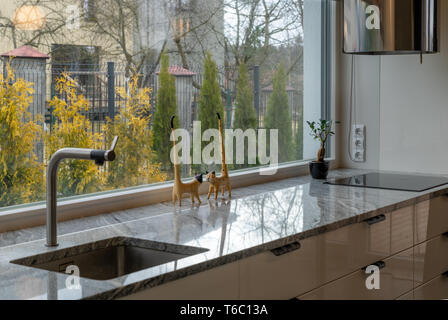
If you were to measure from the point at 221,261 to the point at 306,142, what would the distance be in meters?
1.94

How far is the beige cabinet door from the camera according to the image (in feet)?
4.78

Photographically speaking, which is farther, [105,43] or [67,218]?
[105,43]

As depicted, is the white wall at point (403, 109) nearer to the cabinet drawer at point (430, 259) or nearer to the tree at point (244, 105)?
the cabinet drawer at point (430, 259)

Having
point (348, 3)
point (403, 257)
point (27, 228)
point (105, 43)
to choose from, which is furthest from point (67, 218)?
point (348, 3)

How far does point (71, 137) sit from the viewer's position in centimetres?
220

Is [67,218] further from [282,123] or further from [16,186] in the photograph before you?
[282,123]

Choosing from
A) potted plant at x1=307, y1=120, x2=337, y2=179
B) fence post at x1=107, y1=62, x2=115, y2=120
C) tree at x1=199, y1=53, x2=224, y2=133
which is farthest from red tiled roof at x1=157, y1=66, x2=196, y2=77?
potted plant at x1=307, y1=120, x2=337, y2=179

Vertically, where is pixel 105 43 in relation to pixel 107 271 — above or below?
above

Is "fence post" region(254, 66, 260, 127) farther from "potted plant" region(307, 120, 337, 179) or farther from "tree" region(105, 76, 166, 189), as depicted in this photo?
"tree" region(105, 76, 166, 189)

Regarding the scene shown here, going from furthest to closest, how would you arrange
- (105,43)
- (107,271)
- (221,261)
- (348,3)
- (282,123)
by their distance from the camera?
(282,123)
(348,3)
(105,43)
(107,271)
(221,261)

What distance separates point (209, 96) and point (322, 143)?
692 mm

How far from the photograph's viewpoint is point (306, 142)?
→ 346cm

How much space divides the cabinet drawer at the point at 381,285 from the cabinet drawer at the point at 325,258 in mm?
26

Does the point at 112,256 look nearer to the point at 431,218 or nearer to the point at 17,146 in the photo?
the point at 17,146
